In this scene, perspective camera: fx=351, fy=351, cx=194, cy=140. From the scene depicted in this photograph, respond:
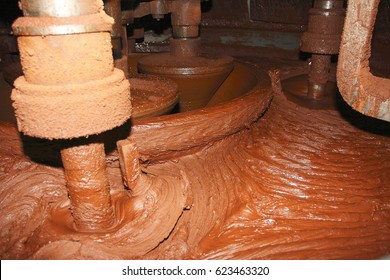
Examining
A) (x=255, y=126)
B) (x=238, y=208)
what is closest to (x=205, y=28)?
(x=255, y=126)

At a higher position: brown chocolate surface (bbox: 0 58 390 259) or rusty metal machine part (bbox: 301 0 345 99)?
rusty metal machine part (bbox: 301 0 345 99)

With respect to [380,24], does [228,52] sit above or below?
below

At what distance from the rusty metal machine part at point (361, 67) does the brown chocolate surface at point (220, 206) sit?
0.45m

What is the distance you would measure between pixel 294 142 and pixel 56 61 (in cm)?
132

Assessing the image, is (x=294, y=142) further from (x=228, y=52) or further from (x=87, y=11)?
(x=228, y=52)

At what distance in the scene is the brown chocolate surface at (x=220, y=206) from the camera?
1.27 metres

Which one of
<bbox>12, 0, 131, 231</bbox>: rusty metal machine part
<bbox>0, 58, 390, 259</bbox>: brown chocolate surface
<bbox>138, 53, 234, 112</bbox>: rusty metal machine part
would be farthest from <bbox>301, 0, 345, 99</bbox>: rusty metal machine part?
<bbox>12, 0, 131, 231</bbox>: rusty metal machine part

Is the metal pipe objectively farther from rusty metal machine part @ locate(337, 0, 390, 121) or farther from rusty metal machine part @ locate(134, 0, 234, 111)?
rusty metal machine part @ locate(134, 0, 234, 111)

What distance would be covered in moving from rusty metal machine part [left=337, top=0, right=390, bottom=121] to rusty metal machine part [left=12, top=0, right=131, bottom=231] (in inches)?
32.9

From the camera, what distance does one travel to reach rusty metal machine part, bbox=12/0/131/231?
89 cm

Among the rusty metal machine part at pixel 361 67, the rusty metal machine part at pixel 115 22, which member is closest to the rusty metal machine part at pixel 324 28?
the rusty metal machine part at pixel 361 67

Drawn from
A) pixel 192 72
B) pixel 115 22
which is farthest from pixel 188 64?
pixel 115 22

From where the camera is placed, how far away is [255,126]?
6.32 feet

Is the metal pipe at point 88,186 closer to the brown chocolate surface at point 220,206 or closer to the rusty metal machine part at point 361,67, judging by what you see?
the brown chocolate surface at point 220,206
